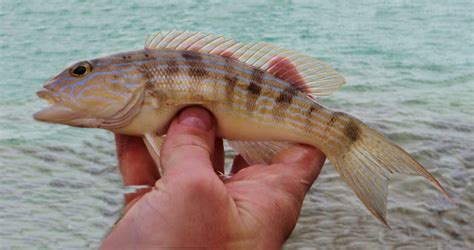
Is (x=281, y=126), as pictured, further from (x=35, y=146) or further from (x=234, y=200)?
(x=35, y=146)

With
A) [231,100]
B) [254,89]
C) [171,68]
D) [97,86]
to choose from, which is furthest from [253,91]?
[97,86]

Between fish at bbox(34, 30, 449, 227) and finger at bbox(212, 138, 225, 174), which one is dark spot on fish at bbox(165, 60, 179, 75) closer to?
fish at bbox(34, 30, 449, 227)

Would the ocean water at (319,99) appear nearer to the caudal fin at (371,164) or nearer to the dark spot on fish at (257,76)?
the caudal fin at (371,164)

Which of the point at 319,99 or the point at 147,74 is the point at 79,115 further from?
the point at 319,99

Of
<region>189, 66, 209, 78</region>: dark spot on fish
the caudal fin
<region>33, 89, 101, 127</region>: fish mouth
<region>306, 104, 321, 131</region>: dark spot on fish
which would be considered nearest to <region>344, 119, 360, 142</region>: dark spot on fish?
the caudal fin

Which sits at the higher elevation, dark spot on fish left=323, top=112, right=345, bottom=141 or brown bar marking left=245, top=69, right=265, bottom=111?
brown bar marking left=245, top=69, right=265, bottom=111
